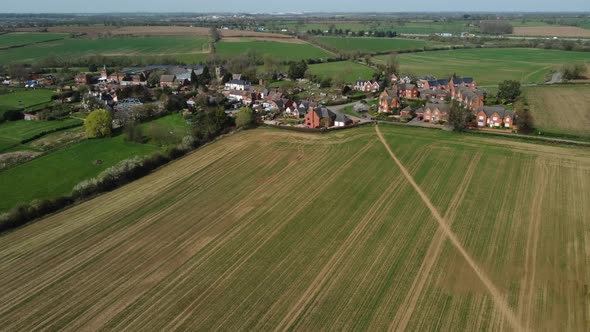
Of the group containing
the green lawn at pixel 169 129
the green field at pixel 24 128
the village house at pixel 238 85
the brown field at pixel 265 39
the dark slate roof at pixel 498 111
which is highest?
the brown field at pixel 265 39

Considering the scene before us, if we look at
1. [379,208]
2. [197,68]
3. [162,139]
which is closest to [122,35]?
[197,68]

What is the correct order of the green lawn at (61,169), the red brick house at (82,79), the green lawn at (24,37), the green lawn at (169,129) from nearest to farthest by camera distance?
1. the green lawn at (61,169)
2. the green lawn at (169,129)
3. the red brick house at (82,79)
4. the green lawn at (24,37)

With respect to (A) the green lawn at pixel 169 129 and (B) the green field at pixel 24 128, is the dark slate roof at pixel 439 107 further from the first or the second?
(B) the green field at pixel 24 128

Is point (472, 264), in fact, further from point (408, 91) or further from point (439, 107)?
point (408, 91)

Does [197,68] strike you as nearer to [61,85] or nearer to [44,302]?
[61,85]

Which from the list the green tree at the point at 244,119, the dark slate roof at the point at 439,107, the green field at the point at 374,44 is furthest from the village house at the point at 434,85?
the green field at the point at 374,44

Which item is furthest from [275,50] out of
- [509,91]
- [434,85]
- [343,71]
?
[509,91]

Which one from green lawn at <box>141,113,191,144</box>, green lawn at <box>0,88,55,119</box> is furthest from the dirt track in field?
green lawn at <box>0,88,55,119</box>

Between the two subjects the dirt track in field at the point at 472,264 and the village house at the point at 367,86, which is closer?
the dirt track in field at the point at 472,264
